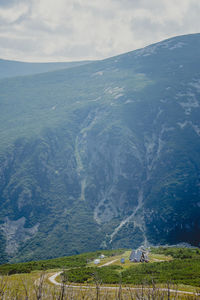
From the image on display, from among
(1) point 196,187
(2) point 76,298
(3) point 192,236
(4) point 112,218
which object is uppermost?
(2) point 76,298

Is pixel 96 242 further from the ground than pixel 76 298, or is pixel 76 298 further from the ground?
pixel 76 298

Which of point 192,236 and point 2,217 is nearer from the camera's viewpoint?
point 192,236

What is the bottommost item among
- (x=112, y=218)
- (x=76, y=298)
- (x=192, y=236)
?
(x=192, y=236)

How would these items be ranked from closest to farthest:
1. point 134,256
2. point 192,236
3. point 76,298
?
1. point 76,298
2. point 134,256
3. point 192,236

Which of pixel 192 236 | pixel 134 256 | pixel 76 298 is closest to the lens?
pixel 76 298

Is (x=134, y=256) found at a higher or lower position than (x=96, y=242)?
higher

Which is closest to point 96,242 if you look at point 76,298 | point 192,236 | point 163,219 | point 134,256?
point 163,219

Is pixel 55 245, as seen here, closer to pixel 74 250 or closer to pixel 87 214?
pixel 74 250

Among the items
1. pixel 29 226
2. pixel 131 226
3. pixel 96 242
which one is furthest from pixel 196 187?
pixel 29 226

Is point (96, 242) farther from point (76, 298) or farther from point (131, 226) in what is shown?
point (76, 298)
